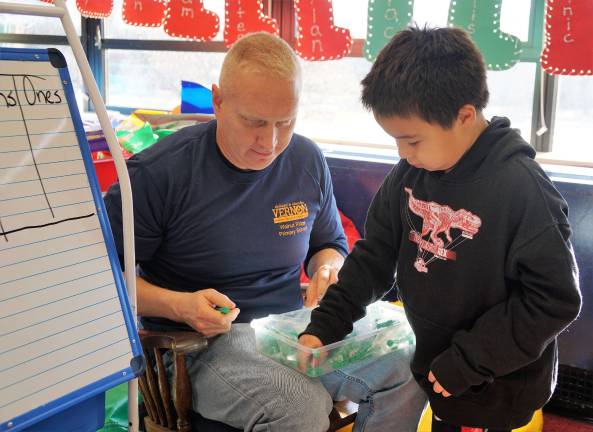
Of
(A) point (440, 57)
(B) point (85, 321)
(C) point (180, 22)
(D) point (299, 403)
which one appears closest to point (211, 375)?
(D) point (299, 403)

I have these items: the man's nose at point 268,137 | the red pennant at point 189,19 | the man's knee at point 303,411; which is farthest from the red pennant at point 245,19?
the man's knee at point 303,411

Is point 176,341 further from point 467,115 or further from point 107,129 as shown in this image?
point 467,115

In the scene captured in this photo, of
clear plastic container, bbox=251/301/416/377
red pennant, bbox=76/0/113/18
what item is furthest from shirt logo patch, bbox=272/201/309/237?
red pennant, bbox=76/0/113/18

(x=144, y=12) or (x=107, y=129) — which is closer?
(x=107, y=129)

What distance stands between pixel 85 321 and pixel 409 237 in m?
0.68

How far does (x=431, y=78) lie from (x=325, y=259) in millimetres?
818

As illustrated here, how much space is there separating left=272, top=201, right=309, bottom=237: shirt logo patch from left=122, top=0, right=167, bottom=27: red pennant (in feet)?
5.71

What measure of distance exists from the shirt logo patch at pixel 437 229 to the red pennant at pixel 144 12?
7.19 feet

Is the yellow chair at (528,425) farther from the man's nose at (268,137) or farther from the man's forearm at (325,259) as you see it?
the man's nose at (268,137)

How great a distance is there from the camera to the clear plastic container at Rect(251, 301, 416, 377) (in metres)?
1.54

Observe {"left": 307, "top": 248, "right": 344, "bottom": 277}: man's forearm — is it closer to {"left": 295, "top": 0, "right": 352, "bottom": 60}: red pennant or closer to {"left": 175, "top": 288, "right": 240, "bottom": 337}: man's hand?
{"left": 175, "top": 288, "right": 240, "bottom": 337}: man's hand

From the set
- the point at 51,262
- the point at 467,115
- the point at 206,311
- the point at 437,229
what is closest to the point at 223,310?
the point at 206,311

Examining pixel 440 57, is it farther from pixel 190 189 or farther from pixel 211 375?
pixel 211 375

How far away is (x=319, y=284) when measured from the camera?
178cm
